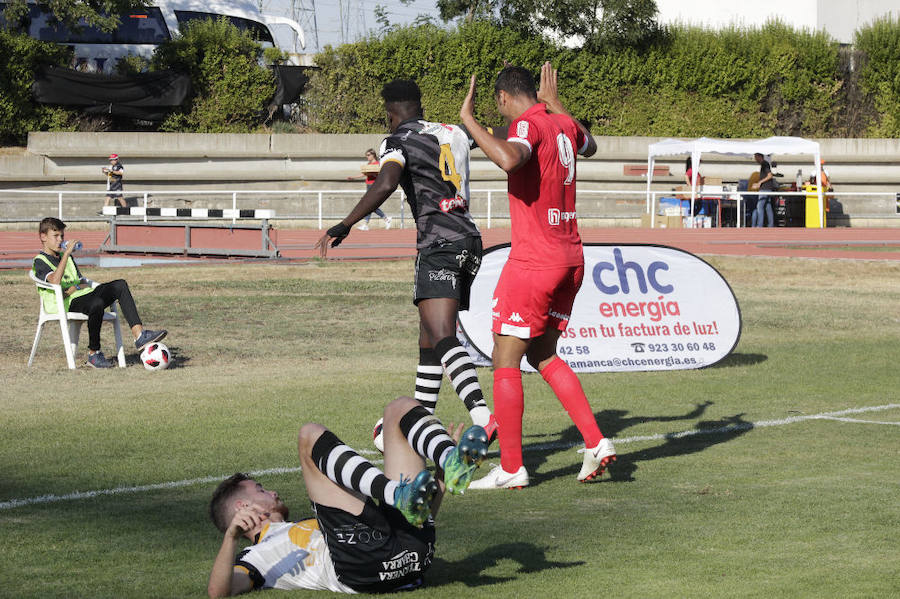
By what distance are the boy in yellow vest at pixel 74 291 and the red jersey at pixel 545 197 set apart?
6287 millimetres

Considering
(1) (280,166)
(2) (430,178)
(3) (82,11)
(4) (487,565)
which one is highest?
(3) (82,11)

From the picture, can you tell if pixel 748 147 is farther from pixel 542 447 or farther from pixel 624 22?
pixel 542 447

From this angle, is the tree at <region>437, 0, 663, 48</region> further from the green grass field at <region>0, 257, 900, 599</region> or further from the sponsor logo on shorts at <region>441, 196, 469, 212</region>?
the sponsor logo on shorts at <region>441, 196, 469, 212</region>

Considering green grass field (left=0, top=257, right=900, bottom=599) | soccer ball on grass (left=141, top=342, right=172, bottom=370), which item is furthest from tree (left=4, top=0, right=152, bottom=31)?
soccer ball on grass (left=141, top=342, right=172, bottom=370)

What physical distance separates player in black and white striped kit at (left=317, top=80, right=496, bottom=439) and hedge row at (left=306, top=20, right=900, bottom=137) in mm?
32236

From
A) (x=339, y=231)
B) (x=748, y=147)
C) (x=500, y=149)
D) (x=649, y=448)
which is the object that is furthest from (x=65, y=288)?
(x=748, y=147)

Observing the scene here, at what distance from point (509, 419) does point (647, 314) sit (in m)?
5.76

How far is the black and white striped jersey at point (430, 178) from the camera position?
24.4 ft

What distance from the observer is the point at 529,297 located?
6.82 m

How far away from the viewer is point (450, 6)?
44094mm

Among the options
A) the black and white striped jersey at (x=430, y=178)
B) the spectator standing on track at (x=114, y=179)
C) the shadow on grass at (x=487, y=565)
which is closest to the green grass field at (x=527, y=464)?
the shadow on grass at (x=487, y=565)

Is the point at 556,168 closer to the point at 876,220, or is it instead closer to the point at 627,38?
the point at 876,220

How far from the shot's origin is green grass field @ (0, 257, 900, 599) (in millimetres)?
5176

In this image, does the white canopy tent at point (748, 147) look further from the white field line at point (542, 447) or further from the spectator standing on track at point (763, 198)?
the white field line at point (542, 447)
